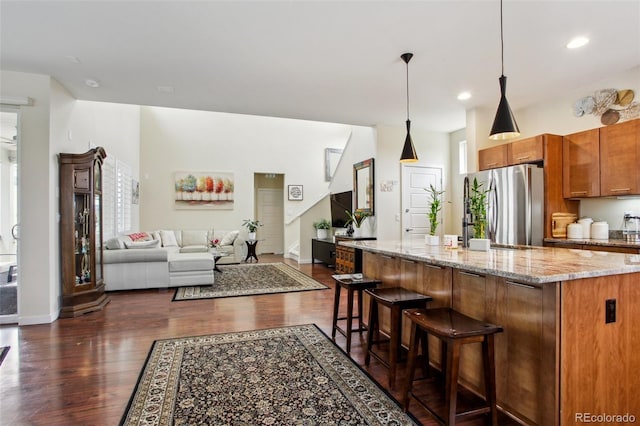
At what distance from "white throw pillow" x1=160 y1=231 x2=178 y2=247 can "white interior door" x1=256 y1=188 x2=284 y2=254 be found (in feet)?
8.62

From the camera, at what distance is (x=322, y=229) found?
7812 mm


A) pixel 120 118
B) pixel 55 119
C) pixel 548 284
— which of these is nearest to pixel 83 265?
pixel 55 119

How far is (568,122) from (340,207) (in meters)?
4.13

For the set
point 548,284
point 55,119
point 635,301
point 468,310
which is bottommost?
point 468,310

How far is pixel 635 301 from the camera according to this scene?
5.69 ft

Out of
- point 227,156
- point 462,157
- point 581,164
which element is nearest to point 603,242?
point 581,164

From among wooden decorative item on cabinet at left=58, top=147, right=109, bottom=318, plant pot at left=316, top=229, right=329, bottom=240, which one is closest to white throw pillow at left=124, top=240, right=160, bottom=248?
wooden decorative item on cabinet at left=58, top=147, right=109, bottom=318

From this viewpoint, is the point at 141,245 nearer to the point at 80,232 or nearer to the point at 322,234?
the point at 80,232

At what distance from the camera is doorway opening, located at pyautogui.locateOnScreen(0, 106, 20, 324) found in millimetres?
3592

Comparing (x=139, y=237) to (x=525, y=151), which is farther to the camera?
(x=139, y=237)

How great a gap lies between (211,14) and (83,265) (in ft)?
10.8

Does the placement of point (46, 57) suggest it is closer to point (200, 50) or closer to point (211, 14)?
point (200, 50)

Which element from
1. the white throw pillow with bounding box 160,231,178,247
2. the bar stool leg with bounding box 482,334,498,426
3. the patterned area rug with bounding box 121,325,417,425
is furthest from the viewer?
the white throw pillow with bounding box 160,231,178,247

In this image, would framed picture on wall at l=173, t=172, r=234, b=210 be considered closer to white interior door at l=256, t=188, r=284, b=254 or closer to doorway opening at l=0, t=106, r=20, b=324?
white interior door at l=256, t=188, r=284, b=254
